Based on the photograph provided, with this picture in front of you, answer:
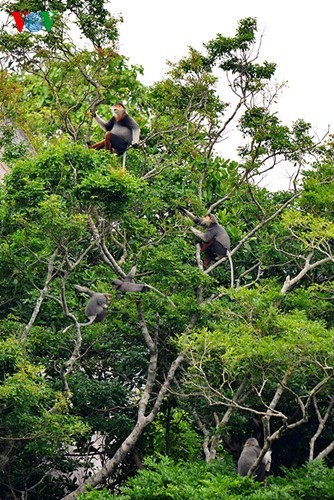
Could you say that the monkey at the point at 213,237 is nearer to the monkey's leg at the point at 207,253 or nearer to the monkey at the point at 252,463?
the monkey's leg at the point at 207,253

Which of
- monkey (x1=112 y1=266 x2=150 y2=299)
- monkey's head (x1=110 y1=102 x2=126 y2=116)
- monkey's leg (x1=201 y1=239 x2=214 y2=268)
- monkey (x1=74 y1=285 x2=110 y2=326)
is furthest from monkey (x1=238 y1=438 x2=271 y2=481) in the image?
monkey's head (x1=110 y1=102 x2=126 y2=116)

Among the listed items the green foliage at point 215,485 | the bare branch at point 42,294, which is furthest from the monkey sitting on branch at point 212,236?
the green foliage at point 215,485

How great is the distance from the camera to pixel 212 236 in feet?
58.1

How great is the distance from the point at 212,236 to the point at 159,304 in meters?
1.53

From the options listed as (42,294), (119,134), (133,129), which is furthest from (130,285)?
(133,129)

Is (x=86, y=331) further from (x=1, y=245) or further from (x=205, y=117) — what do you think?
(x=205, y=117)

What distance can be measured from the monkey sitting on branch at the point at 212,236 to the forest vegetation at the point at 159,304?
0.82 ft

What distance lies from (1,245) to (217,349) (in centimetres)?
368

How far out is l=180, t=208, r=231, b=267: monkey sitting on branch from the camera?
698 inches

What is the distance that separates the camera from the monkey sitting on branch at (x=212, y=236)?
58.1 ft

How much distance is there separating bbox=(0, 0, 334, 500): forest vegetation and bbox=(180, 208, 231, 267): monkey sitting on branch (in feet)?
0.82

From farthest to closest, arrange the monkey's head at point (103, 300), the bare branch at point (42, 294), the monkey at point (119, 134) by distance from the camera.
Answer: the monkey at point (119, 134) → the monkey's head at point (103, 300) → the bare branch at point (42, 294)

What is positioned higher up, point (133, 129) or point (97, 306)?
point (133, 129)

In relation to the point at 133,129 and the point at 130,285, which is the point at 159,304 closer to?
the point at 130,285
